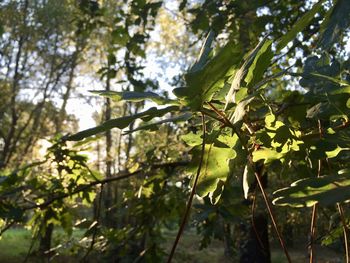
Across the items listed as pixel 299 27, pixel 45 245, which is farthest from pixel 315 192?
pixel 45 245

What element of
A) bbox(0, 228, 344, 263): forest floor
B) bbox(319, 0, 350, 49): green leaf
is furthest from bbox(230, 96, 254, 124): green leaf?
bbox(0, 228, 344, 263): forest floor

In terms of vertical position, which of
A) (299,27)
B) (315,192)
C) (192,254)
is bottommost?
(192,254)

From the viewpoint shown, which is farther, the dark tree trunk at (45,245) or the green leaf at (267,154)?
the dark tree trunk at (45,245)

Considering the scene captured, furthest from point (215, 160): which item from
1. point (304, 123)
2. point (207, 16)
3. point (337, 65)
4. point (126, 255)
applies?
point (207, 16)

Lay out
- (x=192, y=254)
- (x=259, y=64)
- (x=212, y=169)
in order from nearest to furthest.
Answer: (x=259, y=64) → (x=212, y=169) → (x=192, y=254)

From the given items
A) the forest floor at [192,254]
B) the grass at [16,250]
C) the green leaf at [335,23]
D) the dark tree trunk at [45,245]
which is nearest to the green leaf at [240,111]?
the green leaf at [335,23]

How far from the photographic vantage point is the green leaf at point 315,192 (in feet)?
1.81

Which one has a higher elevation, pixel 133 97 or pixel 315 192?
pixel 133 97

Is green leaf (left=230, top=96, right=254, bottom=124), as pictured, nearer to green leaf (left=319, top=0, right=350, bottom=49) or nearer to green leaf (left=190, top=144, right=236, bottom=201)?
green leaf (left=190, top=144, right=236, bottom=201)

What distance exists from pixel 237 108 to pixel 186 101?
8 centimetres

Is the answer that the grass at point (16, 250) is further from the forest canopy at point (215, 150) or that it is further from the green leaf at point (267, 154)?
the green leaf at point (267, 154)

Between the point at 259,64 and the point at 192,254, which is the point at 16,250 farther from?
the point at 259,64

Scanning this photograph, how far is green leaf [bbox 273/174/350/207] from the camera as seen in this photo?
1.81 feet

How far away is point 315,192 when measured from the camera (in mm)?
573
